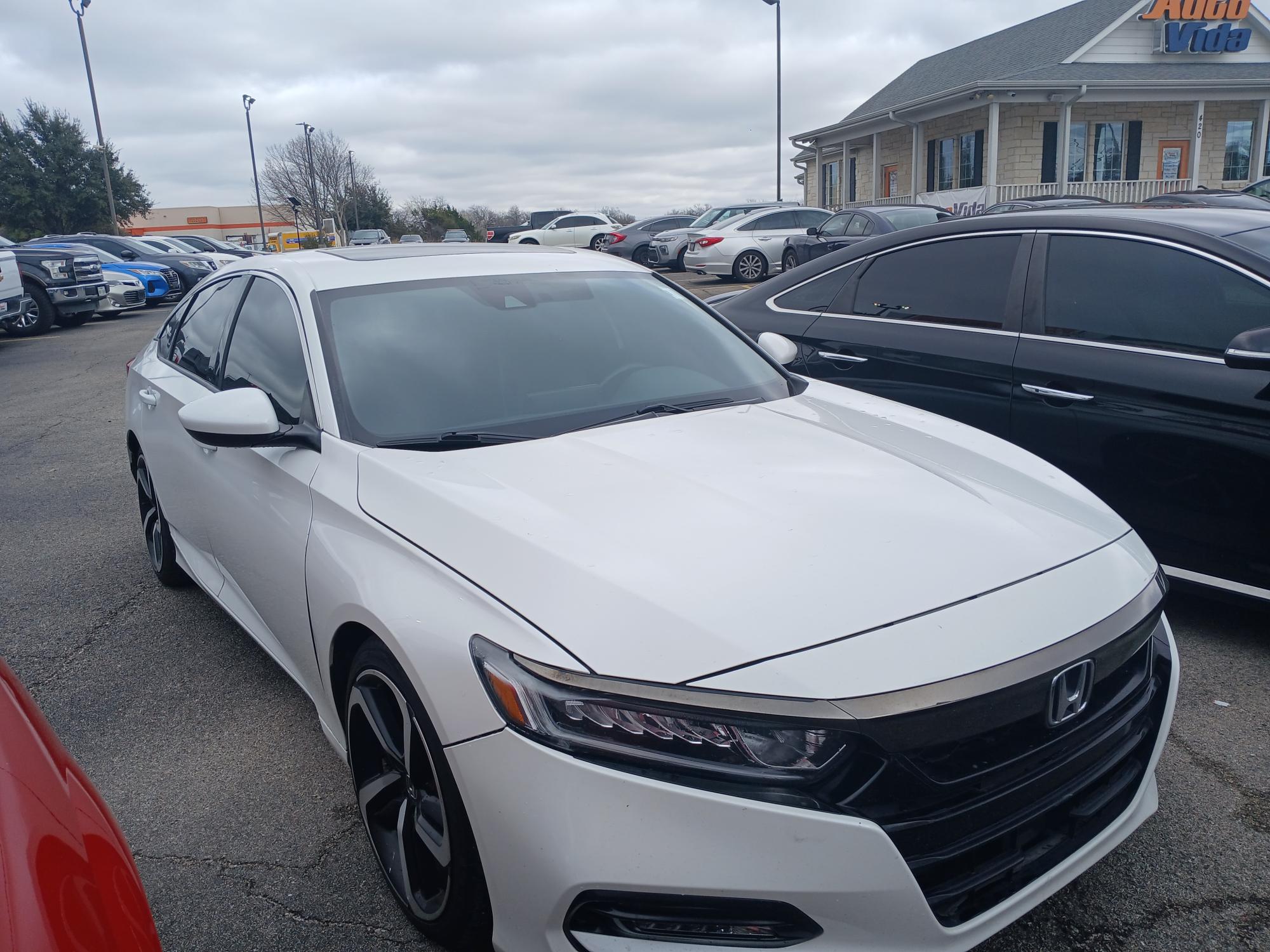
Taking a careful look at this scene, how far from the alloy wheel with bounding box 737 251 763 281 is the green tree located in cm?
3805

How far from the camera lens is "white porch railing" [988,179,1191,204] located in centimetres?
2595

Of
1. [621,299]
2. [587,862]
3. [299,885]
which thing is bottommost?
[299,885]

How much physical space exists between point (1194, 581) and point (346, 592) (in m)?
2.87

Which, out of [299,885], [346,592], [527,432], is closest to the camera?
[346,592]

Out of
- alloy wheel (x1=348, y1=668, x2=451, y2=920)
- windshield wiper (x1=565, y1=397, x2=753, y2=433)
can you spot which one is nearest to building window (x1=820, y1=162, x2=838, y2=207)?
windshield wiper (x1=565, y1=397, x2=753, y2=433)

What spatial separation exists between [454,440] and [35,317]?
16800 mm

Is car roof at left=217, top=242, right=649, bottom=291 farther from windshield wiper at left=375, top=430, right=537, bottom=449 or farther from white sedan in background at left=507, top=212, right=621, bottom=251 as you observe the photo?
white sedan in background at left=507, top=212, right=621, bottom=251

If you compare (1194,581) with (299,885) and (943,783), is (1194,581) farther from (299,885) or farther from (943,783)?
(299,885)

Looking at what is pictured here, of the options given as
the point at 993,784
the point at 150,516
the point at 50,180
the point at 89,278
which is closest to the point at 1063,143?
the point at 89,278

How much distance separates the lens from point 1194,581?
11.3 feet

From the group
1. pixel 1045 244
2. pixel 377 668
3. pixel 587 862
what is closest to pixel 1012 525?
pixel 587 862

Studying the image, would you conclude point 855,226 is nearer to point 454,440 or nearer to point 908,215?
point 908,215

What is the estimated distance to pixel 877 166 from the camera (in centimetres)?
3145

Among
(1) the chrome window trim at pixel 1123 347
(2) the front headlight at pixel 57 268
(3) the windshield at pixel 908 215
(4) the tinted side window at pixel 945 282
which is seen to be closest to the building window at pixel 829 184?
(3) the windshield at pixel 908 215
